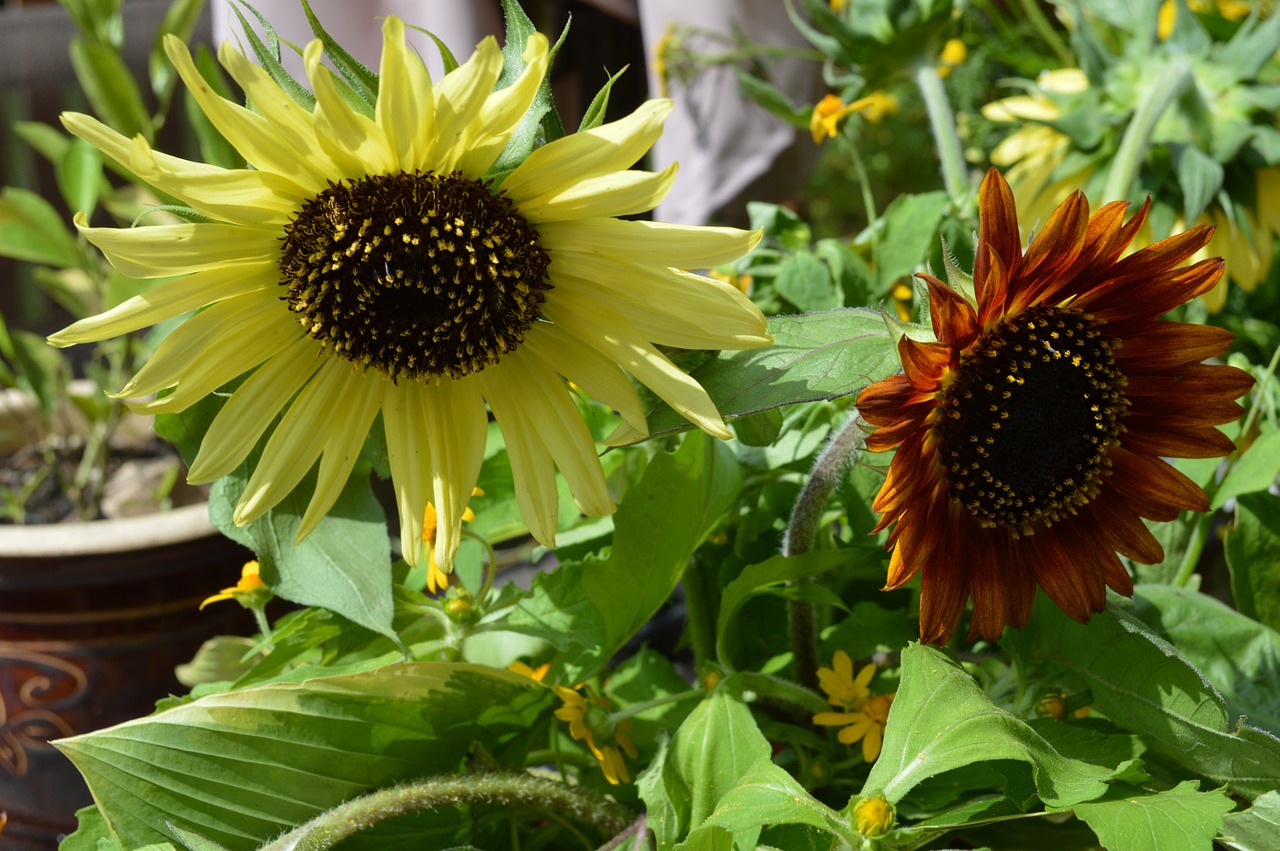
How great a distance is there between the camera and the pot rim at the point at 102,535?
0.62 m

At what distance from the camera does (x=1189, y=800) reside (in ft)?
0.93

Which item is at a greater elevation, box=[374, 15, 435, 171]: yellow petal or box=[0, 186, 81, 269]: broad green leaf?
box=[374, 15, 435, 171]: yellow petal

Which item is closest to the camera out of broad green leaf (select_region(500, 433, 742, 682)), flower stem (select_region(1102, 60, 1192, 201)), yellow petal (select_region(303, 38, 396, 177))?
yellow petal (select_region(303, 38, 396, 177))

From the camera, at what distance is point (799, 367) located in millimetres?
291

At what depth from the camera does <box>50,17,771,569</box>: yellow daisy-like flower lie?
27 centimetres

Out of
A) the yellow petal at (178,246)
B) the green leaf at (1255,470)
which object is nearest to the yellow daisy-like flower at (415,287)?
the yellow petal at (178,246)

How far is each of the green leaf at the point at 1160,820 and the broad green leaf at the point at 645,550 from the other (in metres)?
0.13

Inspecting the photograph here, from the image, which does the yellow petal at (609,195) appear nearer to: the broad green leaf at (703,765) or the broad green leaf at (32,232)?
the broad green leaf at (703,765)

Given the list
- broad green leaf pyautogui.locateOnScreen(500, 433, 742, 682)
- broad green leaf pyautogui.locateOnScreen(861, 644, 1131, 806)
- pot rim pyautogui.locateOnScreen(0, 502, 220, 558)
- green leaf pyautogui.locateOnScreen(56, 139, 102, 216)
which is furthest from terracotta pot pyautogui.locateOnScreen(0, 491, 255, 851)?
broad green leaf pyautogui.locateOnScreen(861, 644, 1131, 806)

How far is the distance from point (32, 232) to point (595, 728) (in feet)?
2.08

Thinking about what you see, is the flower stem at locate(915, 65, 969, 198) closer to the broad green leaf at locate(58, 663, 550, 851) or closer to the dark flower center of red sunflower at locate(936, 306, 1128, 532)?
the dark flower center of red sunflower at locate(936, 306, 1128, 532)

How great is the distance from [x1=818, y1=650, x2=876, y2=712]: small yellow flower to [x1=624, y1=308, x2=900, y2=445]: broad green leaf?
11 centimetres

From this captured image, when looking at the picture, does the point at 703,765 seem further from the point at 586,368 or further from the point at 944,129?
the point at 944,129

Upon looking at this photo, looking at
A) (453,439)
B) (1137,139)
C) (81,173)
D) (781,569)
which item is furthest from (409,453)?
(81,173)
